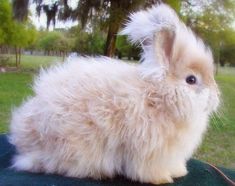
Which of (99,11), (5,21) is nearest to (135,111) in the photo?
(99,11)

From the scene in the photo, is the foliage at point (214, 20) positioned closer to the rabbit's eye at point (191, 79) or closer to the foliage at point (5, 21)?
the foliage at point (5, 21)

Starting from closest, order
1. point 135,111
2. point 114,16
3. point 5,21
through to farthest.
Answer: point 135,111
point 114,16
point 5,21

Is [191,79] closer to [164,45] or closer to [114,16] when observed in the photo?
[164,45]

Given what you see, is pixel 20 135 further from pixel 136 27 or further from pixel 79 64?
pixel 136 27

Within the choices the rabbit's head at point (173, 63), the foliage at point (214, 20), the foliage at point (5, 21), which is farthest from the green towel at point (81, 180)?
the foliage at point (5, 21)

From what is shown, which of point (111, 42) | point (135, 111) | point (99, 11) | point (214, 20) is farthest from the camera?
point (214, 20)

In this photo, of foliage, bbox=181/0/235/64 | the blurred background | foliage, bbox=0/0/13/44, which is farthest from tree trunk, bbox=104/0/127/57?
foliage, bbox=0/0/13/44

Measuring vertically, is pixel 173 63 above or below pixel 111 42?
above
